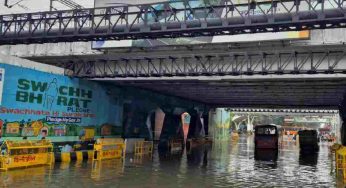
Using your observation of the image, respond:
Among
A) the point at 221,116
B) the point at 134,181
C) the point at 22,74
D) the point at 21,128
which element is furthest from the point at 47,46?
the point at 221,116

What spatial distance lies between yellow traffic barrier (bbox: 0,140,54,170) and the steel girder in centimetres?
805

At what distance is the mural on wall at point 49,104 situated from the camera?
22328 millimetres

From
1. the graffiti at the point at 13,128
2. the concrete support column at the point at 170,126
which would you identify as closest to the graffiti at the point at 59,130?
the graffiti at the point at 13,128

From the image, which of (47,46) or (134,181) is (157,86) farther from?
(134,181)

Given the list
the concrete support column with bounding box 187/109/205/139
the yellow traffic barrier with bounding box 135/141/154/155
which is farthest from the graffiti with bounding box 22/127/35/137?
the concrete support column with bounding box 187/109/205/139

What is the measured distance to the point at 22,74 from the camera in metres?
23.1

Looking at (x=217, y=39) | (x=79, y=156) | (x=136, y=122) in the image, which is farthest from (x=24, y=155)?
(x=136, y=122)

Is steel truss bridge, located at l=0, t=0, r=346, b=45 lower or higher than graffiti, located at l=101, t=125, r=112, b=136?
higher

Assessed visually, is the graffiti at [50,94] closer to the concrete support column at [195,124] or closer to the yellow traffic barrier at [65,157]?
the yellow traffic barrier at [65,157]

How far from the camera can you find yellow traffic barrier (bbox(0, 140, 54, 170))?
18.2 metres

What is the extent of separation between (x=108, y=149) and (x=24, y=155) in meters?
7.22

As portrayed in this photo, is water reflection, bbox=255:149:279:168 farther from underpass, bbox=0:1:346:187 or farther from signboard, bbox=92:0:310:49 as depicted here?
signboard, bbox=92:0:310:49

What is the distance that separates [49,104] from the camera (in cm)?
2541

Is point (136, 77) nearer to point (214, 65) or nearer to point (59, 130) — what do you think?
point (214, 65)
